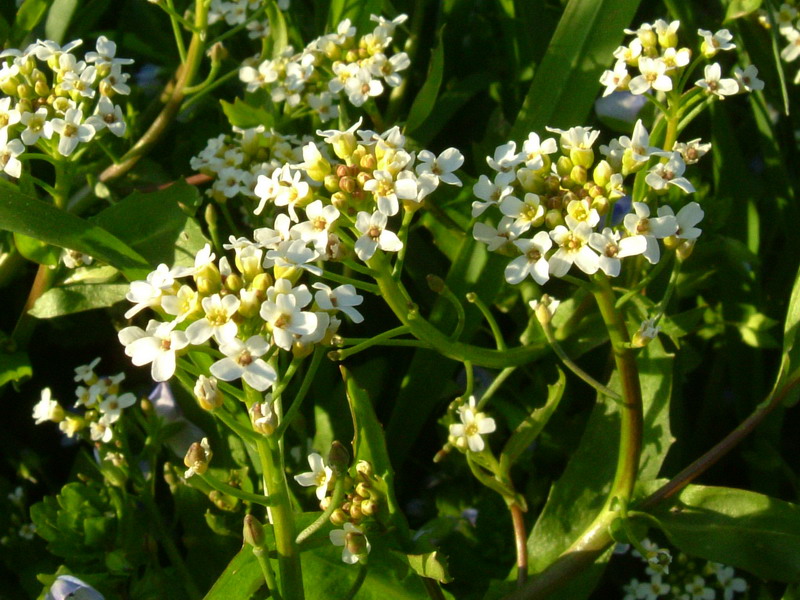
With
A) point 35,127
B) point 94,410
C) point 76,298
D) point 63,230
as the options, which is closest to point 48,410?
point 94,410

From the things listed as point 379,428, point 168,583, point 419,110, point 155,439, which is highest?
point 419,110

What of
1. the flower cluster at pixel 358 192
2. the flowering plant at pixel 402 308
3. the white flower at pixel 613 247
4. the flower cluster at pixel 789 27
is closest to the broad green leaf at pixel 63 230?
the flowering plant at pixel 402 308

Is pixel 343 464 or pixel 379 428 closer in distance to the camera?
pixel 343 464

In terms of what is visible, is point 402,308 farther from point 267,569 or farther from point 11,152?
point 11,152

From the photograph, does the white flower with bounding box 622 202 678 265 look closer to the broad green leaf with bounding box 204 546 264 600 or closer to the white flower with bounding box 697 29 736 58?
the white flower with bounding box 697 29 736 58

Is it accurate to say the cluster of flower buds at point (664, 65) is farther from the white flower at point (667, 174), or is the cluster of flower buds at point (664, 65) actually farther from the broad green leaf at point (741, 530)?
the broad green leaf at point (741, 530)

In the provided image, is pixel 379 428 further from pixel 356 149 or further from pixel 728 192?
pixel 728 192

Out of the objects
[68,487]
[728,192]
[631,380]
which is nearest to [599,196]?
[631,380]
